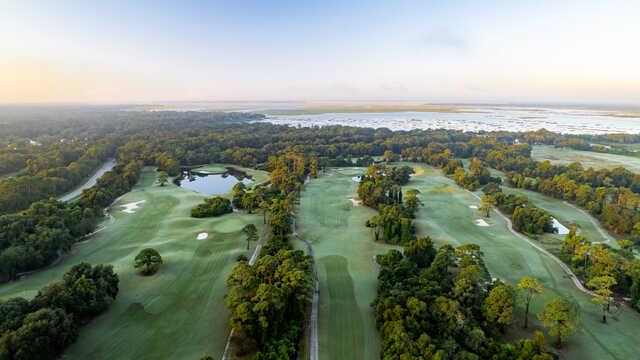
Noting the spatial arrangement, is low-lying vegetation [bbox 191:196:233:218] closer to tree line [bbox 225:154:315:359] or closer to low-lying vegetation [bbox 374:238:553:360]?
tree line [bbox 225:154:315:359]

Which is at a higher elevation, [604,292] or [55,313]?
[55,313]

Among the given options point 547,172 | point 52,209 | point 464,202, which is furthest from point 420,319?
point 547,172

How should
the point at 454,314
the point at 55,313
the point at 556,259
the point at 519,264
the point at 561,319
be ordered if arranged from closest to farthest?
1. the point at 55,313
2. the point at 454,314
3. the point at 561,319
4. the point at 519,264
5. the point at 556,259

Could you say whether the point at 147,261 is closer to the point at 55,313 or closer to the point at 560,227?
the point at 55,313

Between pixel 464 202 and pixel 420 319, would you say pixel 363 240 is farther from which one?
pixel 464 202

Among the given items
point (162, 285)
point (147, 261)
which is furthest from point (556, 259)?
point (147, 261)

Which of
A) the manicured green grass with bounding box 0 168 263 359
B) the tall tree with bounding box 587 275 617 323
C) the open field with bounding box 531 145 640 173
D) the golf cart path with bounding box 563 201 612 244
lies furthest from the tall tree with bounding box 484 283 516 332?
the open field with bounding box 531 145 640 173

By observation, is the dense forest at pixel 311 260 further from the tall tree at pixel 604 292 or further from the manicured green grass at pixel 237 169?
the manicured green grass at pixel 237 169
